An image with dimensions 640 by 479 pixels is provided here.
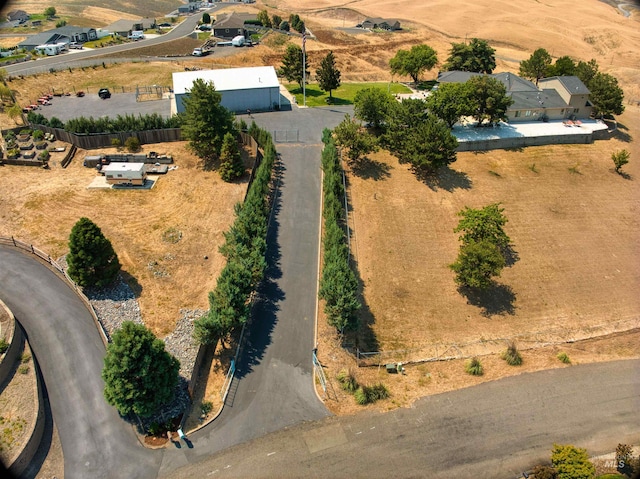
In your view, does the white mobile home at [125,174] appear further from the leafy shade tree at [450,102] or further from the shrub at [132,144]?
the leafy shade tree at [450,102]

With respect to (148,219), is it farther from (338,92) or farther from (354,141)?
(338,92)

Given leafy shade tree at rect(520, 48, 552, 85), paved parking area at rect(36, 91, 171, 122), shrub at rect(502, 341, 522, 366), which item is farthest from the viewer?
leafy shade tree at rect(520, 48, 552, 85)

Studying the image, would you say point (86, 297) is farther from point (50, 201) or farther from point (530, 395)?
point (530, 395)

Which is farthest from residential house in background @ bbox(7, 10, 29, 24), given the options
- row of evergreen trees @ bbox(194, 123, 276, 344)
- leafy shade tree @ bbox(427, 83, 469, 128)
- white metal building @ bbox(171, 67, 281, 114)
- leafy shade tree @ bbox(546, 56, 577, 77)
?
leafy shade tree @ bbox(546, 56, 577, 77)

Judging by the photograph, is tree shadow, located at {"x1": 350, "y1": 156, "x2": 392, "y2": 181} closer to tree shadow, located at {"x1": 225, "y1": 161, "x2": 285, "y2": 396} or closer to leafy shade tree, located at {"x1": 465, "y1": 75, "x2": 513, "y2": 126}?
tree shadow, located at {"x1": 225, "y1": 161, "x2": 285, "y2": 396}

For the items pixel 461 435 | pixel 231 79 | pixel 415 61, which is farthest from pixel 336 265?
pixel 415 61

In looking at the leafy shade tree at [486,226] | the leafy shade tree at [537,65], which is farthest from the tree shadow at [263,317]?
the leafy shade tree at [537,65]
